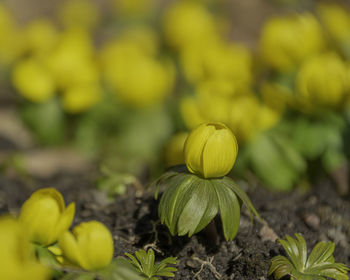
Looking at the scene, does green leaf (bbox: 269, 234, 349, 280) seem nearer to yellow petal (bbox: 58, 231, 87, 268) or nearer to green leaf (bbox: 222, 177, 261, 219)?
green leaf (bbox: 222, 177, 261, 219)

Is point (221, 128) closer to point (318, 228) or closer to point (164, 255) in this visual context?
point (164, 255)

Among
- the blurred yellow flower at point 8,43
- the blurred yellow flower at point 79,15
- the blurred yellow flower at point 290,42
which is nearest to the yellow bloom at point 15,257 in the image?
the blurred yellow flower at point 290,42

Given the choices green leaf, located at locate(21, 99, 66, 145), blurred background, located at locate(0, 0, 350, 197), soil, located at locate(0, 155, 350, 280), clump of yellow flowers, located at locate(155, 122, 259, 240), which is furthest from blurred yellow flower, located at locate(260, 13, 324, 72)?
green leaf, located at locate(21, 99, 66, 145)

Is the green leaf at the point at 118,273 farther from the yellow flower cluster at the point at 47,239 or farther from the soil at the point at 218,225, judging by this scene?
the soil at the point at 218,225

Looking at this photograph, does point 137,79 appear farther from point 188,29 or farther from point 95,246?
point 95,246

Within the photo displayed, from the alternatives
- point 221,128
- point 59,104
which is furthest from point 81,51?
point 221,128

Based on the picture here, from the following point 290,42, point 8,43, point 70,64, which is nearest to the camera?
point 290,42

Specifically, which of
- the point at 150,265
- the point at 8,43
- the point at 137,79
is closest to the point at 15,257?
the point at 150,265
